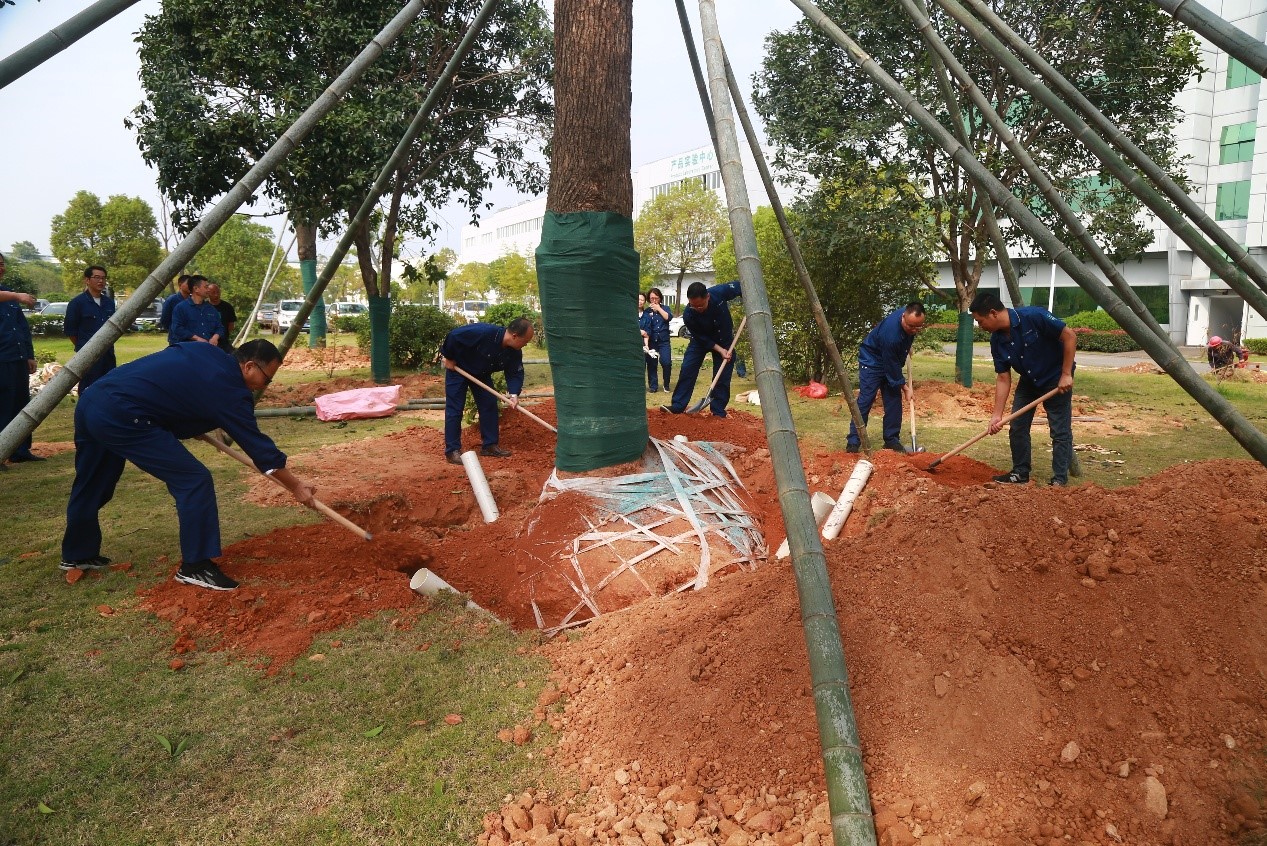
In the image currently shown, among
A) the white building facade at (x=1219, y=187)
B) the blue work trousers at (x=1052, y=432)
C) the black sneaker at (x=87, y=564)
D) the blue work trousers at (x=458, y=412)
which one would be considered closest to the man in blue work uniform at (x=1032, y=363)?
the blue work trousers at (x=1052, y=432)

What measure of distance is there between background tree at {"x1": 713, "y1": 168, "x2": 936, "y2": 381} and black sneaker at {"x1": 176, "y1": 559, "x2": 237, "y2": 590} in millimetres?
9194

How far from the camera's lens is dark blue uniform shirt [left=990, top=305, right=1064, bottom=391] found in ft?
19.1

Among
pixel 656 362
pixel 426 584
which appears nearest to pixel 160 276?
pixel 426 584

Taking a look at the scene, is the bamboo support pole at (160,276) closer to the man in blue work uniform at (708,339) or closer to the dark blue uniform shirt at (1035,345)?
the man in blue work uniform at (708,339)

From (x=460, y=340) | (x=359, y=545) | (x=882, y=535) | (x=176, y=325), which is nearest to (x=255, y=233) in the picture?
(x=176, y=325)

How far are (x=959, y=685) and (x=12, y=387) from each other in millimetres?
8022

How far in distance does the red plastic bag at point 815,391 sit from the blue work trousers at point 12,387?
9.75 meters

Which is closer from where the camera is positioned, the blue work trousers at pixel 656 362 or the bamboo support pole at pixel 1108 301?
the bamboo support pole at pixel 1108 301

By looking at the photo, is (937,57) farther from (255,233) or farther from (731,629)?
(255,233)

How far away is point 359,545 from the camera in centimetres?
488

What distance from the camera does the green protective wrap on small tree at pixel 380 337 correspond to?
1252cm

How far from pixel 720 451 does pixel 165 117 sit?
877 centimetres

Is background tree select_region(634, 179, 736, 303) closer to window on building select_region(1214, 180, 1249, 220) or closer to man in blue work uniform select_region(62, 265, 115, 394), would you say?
window on building select_region(1214, 180, 1249, 220)

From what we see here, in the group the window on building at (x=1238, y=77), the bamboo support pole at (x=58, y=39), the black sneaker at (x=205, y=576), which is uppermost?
the window on building at (x=1238, y=77)
